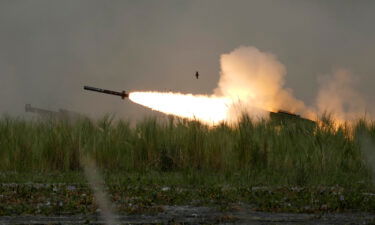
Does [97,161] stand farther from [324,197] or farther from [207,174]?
[324,197]

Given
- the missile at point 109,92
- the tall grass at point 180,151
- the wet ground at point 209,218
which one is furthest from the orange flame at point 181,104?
the wet ground at point 209,218

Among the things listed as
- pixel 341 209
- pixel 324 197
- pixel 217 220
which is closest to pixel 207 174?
pixel 324 197

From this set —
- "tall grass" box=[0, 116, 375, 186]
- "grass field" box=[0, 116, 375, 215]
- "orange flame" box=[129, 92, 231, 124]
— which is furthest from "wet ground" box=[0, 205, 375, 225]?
"orange flame" box=[129, 92, 231, 124]

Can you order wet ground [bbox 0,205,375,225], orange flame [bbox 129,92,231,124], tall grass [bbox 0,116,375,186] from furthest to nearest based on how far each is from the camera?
orange flame [bbox 129,92,231,124], tall grass [bbox 0,116,375,186], wet ground [bbox 0,205,375,225]

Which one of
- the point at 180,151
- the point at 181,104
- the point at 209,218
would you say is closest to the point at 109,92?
the point at 181,104

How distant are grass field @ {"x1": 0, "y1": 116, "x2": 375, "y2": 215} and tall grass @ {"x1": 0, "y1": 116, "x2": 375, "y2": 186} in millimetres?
28

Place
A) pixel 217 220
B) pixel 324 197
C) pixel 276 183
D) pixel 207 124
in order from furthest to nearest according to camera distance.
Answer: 1. pixel 207 124
2. pixel 276 183
3. pixel 324 197
4. pixel 217 220

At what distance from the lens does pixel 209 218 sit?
11688 mm

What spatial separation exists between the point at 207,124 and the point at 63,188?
8.07m

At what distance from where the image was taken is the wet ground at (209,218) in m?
11.4

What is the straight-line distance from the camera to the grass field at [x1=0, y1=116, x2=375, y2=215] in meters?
17.3

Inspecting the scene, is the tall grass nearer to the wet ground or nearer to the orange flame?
the orange flame

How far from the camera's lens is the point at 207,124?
75.0ft

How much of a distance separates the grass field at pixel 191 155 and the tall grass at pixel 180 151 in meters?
0.03
